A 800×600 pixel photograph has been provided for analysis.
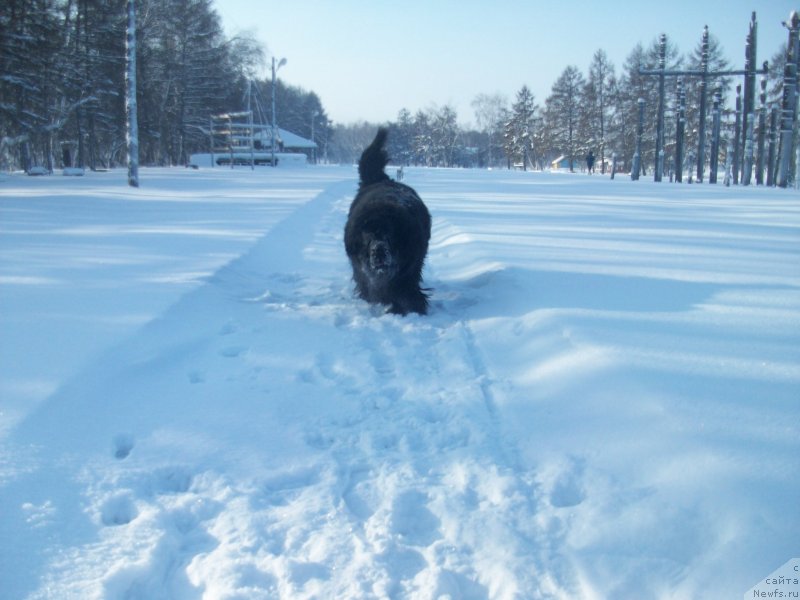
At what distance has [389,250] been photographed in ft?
17.5

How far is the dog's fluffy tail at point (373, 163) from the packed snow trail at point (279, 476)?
3.57 m

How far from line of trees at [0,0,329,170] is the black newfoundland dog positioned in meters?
19.0

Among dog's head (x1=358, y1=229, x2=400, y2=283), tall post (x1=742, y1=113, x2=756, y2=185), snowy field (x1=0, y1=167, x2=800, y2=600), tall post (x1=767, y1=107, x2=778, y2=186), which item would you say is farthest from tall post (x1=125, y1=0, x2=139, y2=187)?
tall post (x1=767, y1=107, x2=778, y2=186)

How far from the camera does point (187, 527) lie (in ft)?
7.64

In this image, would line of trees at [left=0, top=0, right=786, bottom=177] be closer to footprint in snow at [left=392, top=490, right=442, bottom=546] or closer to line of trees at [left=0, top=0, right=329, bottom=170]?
line of trees at [left=0, top=0, right=329, bottom=170]

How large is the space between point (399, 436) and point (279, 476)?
68 cm

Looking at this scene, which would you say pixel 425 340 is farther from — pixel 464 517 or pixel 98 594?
pixel 98 594

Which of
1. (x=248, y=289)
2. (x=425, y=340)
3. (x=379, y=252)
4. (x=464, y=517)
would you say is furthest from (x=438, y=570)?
(x=248, y=289)

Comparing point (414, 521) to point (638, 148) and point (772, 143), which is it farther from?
point (772, 143)

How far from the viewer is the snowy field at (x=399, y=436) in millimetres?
2033

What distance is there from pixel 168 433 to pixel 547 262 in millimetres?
4880

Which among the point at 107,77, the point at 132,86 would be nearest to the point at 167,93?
the point at 107,77

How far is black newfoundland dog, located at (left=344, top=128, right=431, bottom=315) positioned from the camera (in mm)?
5359

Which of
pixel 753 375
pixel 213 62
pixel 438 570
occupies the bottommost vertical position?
pixel 438 570
